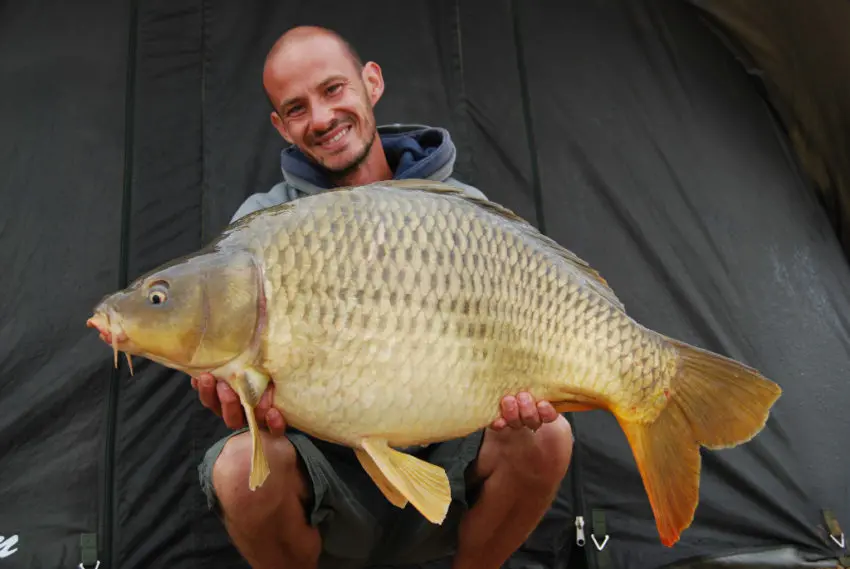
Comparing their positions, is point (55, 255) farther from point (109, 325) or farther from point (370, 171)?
point (109, 325)

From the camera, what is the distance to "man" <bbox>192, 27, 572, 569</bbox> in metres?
1.36

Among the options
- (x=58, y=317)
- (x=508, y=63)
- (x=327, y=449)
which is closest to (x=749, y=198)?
(x=508, y=63)

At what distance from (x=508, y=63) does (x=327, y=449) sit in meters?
1.00


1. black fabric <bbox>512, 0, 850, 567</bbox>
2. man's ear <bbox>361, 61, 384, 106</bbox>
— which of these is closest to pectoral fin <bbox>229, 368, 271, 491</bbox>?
man's ear <bbox>361, 61, 384, 106</bbox>

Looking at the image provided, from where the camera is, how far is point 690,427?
52.0 inches

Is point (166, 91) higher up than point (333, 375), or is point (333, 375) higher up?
point (166, 91)

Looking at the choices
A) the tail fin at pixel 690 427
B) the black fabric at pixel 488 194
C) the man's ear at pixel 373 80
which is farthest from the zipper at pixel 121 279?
the tail fin at pixel 690 427

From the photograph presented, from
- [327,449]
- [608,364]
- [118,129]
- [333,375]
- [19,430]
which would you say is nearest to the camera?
[333,375]

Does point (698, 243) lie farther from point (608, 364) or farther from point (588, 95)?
point (608, 364)

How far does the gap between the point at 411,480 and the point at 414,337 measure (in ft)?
0.64

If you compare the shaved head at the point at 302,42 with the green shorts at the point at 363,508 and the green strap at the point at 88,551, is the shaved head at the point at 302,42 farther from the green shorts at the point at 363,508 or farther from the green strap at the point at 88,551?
the green strap at the point at 88,551

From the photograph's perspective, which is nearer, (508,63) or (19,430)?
(19,430)

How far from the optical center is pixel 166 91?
195cm

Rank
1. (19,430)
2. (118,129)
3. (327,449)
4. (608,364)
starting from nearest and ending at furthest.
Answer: (608,364)
(327,449)
(19,430)
(118,129)
